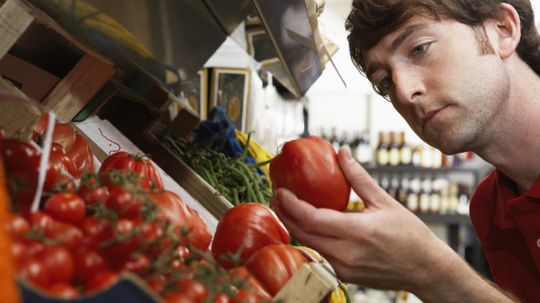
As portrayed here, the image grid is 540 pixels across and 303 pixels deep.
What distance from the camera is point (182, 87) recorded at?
2.44 m

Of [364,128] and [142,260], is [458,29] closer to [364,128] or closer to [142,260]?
[142,260]

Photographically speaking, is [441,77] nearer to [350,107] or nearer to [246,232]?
[246,232]

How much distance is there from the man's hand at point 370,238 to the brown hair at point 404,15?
0.78m

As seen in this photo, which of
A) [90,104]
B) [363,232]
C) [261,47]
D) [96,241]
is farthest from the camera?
[261,47]

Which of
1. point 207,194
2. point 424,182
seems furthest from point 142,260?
point 424,182

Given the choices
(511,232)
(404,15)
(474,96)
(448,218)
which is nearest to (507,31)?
(474,96)

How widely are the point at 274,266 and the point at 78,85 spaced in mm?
783

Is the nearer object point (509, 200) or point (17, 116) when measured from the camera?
point (17, 116)

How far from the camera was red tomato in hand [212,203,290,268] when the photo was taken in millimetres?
1162

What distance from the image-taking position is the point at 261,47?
7.08ft

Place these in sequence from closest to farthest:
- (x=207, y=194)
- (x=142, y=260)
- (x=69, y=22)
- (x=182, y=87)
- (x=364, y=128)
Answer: (x=142, y=260)
(x=69, y=22)
(x=207, y=194)
(x=182, y=87)
(x=364, y=128)

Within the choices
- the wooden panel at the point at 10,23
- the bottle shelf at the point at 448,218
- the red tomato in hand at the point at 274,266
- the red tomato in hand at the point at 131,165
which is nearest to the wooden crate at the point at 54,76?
the red tomato in hand at the point at 131,165

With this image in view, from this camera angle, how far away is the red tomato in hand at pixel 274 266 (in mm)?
928

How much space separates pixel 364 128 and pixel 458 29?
803 cm
